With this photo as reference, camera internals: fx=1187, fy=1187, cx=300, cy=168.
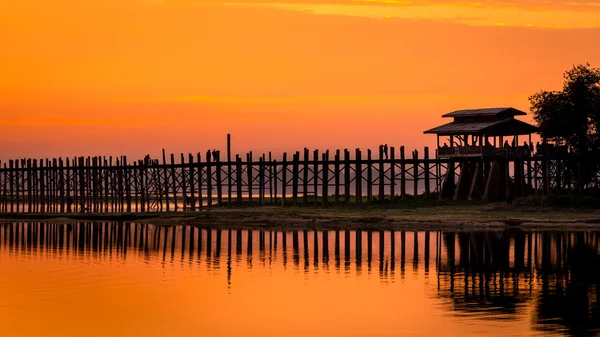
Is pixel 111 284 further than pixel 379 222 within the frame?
No

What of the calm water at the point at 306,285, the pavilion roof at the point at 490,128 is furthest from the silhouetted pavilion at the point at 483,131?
the calm water at the point at 306,285

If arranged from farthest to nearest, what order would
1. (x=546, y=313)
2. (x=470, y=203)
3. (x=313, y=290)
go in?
(x=470, y=203)
(x=313, y=290)
(x=546, y=313)

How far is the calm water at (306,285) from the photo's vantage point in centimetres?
2725

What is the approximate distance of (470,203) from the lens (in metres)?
70.1

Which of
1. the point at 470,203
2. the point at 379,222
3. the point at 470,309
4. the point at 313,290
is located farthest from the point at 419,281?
the point at 470,203

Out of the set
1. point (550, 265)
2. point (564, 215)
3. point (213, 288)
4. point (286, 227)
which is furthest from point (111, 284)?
point (564, 215)

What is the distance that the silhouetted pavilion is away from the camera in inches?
2896

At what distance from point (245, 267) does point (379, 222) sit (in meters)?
21.5

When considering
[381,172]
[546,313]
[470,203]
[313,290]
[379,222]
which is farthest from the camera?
[381,172]

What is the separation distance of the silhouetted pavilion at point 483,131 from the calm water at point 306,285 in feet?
64.7

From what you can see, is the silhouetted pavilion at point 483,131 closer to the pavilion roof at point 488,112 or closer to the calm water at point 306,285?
the pavilion roof at point 488,112

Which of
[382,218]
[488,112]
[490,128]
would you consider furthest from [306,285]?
[488,112]

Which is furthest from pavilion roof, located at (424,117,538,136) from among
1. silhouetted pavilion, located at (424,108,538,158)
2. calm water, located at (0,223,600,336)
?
calm water, located at (0,223,600,336)

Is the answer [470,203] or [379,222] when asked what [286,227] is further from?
[470,203]
